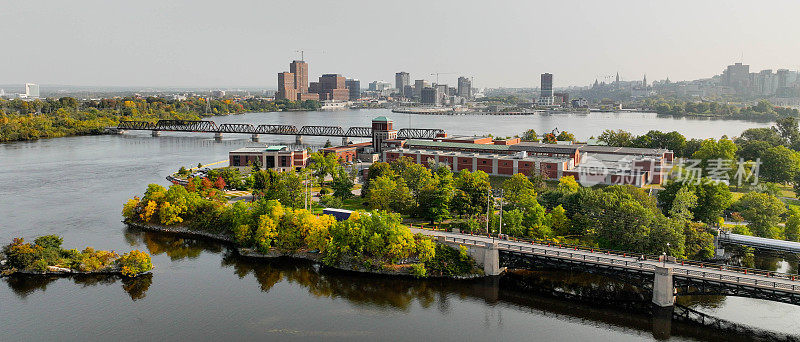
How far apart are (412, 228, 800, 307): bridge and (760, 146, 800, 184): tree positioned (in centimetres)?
2074

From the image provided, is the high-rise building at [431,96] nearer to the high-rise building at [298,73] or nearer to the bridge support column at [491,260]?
the high-rise building at [298,73]

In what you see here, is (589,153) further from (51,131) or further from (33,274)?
(51,131)

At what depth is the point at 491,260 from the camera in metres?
20.4

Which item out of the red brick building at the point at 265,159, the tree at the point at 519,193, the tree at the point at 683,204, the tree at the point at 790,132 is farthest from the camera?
the tree at the point at 790,132

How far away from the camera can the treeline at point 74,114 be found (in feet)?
223

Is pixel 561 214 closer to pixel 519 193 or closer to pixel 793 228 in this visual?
pixel 519 193

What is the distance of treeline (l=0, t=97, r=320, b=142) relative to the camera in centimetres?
6794

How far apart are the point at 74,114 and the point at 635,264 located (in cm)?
8603

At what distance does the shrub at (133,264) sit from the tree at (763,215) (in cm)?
2377

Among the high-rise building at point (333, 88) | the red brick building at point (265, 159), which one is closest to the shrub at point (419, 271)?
the red brick building at point (265, 159)

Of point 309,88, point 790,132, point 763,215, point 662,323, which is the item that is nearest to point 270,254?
point 662,323

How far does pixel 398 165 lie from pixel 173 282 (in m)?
16.7

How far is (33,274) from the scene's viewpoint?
20266mm

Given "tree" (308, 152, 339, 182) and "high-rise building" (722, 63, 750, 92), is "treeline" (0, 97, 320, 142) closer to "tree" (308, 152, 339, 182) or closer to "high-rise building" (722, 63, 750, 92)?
"tree" (308, 152, 339, 182)
